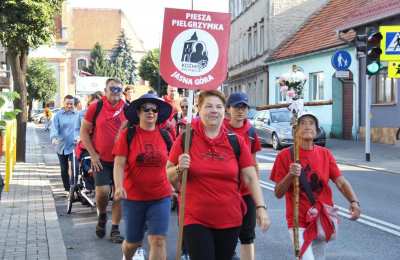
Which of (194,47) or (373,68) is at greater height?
(373,68)

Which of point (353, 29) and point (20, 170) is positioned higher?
point (353, 29)

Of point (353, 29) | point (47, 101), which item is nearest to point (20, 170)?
point (353, 29)

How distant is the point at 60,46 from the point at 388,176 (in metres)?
93.5

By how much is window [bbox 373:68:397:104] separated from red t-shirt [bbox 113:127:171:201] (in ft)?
67.4

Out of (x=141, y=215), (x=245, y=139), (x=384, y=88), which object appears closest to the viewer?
(x=141, y=215)

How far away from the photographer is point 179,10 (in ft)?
17.5

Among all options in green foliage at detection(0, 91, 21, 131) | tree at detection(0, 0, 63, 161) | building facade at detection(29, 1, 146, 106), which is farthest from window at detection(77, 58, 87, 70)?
green foliage at detection(0, 91, 21, 131)

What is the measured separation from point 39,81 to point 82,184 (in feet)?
226

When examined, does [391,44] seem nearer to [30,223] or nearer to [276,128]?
[276,128]

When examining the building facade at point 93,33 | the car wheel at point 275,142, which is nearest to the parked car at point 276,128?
the car wheel at point 275,142

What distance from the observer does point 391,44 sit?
61.7 ft

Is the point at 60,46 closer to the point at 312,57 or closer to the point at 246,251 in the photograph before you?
the point at 312,57

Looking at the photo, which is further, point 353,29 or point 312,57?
point 312,57

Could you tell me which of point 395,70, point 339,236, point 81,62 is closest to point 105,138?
point 339,236
